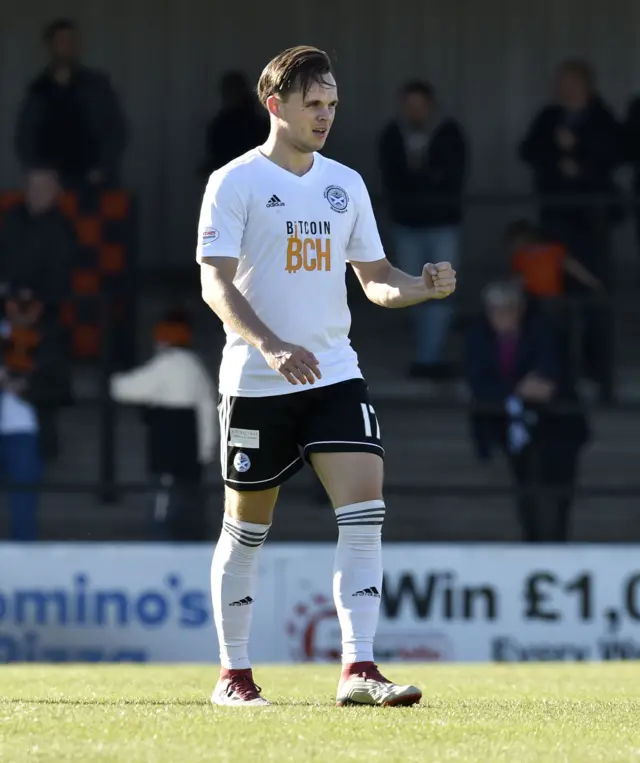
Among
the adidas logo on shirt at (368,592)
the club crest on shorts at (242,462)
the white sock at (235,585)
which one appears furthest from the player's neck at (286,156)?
the adidas logo on shirt at (368,592)

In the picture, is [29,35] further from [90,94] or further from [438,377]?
[438,377]

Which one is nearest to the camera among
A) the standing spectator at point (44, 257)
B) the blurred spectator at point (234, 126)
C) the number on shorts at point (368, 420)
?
the number on shorts at point (368, 420)

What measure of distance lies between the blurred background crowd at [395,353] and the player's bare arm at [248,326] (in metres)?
6.38

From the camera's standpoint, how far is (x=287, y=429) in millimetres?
4930

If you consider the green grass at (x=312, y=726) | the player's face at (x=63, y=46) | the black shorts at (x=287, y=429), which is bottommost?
the green grass at (x=312, y=726)

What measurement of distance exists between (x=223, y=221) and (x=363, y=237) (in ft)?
1.59

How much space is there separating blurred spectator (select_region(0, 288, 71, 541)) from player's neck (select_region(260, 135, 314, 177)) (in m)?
6.60

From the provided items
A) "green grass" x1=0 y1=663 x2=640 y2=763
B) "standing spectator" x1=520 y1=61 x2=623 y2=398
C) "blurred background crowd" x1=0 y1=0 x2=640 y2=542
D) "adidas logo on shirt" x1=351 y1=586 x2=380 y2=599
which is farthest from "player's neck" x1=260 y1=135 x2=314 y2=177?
"standing spectator" x1=520 y1=61 x2=623 y2=398

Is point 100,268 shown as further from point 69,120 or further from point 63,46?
point 63,46

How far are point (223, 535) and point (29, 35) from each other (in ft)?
37.3

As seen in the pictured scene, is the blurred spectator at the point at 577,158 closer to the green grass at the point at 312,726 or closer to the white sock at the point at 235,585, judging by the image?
the green grass at the point at 312,726

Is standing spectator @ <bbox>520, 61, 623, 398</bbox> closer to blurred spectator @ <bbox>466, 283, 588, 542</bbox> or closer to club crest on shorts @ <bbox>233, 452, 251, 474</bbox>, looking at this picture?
blurred spectator @ <bbox>466, 283, 588, 542</bbox>

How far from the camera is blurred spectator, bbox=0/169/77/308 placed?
11883 mm

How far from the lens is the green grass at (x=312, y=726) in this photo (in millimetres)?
3885
